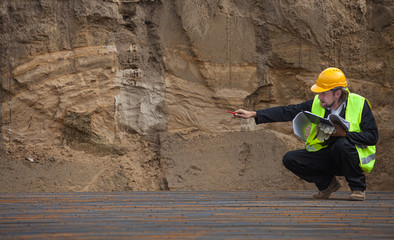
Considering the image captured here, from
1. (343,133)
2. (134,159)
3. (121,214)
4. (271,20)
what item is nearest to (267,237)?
(121,214)

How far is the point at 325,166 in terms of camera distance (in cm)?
616

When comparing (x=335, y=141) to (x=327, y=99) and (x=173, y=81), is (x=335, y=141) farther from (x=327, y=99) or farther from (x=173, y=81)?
(x=173, y=81)

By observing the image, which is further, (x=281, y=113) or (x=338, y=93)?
(x=281, y=113)

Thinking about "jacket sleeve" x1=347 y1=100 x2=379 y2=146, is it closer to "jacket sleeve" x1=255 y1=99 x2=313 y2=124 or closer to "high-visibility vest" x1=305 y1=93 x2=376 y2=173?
"high-visibility vest" x1=305 y1=93 x2=376 y2=173

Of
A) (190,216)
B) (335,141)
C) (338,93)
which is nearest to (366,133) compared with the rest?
(335,141)

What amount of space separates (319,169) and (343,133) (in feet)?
1.84

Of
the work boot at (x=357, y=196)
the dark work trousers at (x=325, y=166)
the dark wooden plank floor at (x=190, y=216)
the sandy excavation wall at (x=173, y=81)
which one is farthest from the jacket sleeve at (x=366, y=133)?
the sandy excavation wall at (x=173, y=81)

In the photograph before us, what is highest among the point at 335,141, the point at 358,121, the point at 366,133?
the point at 358,121

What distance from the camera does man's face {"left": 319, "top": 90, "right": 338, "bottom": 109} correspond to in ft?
19.6

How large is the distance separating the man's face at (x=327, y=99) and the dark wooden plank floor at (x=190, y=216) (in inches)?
37.7

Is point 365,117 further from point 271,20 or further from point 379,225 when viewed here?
point 271,20

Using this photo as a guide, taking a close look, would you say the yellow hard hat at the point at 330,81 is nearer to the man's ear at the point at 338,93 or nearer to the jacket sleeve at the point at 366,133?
the man's ear at the point at 338,93

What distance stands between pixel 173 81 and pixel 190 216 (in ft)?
16.1

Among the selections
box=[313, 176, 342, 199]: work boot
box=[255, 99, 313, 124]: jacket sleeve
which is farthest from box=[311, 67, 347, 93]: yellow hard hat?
box=[313, 176, 342, 199]: work boot
